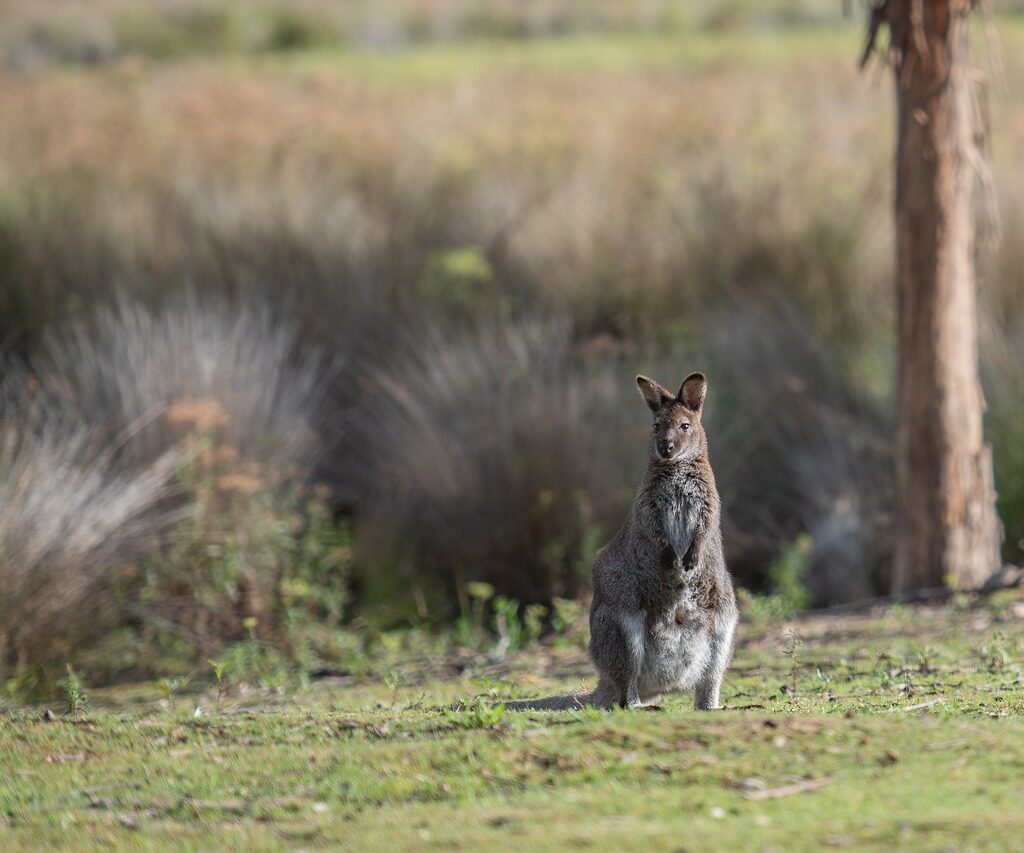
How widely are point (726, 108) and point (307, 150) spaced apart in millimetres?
4918

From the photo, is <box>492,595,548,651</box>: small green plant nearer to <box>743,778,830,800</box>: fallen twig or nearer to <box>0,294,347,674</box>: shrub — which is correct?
<box>0,294,347,674</box>: shrub

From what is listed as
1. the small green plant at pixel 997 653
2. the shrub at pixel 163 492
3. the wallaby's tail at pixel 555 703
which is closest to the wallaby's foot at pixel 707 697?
the wallaby's tail at pixel 555 703

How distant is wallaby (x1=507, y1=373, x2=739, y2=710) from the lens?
205 inches

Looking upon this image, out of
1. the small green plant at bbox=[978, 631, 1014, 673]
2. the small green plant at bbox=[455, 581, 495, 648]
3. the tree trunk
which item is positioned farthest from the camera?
the tree trunk

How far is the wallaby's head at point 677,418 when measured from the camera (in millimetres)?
5258

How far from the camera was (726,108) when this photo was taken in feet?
57.6

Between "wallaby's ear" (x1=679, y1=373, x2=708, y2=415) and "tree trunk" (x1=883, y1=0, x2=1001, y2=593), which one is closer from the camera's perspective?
"wallaby's ear" (x1=679, y1=373, x2=708, y2=415)

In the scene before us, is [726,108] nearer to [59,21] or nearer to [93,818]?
[93,818]

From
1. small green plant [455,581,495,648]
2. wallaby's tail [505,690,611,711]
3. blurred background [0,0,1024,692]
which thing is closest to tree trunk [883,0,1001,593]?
blurred background [0,0,1024,692]

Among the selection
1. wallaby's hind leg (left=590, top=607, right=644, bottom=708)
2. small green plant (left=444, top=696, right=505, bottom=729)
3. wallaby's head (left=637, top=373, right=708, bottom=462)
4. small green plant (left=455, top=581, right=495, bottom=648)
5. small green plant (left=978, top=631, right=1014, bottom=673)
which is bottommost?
small green plant (left=455, top=581, right=495, bottom=648)

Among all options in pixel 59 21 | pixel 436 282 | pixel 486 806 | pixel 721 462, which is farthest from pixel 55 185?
pixel 59 21

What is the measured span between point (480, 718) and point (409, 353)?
21.8 ft

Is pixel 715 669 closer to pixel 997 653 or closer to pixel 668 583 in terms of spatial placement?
pixel 668 583

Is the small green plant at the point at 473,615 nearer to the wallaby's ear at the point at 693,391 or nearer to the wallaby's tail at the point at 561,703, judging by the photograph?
the wallaby's tail at the point at 561,703
